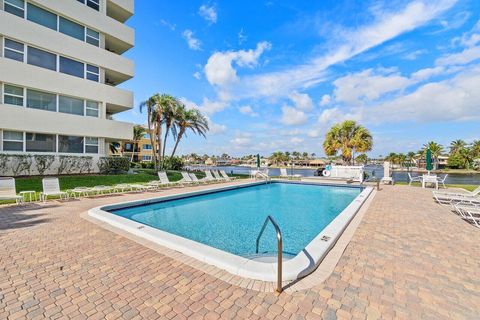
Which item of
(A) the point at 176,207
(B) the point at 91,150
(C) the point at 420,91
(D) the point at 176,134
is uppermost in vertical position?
(C) the point at 420,91

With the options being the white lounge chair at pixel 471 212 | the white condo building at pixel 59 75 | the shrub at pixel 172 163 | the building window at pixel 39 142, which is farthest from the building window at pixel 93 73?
the white lounge chair at pixel 471 212

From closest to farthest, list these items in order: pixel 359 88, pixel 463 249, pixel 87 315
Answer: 1. pixel 87 315
2. pixel 463 249
3. pixel 359 88

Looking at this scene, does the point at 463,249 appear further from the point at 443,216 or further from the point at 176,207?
the point at 176,207

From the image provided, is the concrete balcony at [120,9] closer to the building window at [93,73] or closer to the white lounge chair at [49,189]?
the building window at [93,73]

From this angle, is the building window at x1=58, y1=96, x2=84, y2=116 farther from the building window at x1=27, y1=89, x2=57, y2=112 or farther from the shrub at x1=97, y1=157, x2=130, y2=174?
the shrub at x1=97, y1=157, x2=130, y2=174

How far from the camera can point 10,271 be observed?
3568 mm

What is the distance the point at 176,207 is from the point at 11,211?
5.42 metres

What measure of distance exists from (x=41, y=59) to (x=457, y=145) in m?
99.3

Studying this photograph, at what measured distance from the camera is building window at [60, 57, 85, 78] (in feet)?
50.6

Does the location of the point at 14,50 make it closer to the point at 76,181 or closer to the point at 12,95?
the point at 12,95

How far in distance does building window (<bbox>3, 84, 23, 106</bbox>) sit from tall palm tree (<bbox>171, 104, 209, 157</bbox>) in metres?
13.5

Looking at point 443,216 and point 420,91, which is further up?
point 420,91

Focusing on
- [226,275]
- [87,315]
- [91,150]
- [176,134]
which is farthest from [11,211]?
[176,134]

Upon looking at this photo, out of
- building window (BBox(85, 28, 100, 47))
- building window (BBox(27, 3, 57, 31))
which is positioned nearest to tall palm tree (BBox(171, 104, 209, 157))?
building window (BBox(85, 28, 100, 47))
